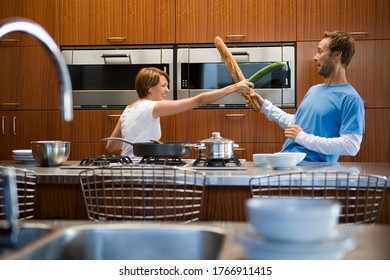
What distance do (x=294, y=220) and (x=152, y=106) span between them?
2.35 m

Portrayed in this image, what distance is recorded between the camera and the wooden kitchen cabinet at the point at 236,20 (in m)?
3.95

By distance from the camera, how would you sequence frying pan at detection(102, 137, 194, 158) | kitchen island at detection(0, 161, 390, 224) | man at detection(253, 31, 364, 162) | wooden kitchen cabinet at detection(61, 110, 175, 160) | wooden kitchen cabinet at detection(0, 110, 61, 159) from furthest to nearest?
wooden kitchen cabinet at detection(0, 110, 61, 159), wooden kitchen cabinet at detection(61, 110, 175, 160), man at detection(253, 31, 364, 162), frying pan at detection(102, 137, 194, 158), kitchen island at detection(0, 161, 390, 224)

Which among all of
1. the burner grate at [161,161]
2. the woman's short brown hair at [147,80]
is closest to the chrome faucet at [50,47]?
the burner grate at [161,161]

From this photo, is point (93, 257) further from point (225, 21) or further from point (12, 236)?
point (225, 21)

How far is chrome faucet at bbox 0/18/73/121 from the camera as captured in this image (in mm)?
732

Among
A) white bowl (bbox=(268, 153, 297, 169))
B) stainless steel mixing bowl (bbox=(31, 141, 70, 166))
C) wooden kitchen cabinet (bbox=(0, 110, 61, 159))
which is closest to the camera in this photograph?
white bowl (bbox=(268, 153, 297, 169))

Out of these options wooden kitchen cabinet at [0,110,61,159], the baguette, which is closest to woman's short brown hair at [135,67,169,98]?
the baguette

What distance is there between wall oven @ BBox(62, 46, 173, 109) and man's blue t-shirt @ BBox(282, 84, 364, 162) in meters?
1.56

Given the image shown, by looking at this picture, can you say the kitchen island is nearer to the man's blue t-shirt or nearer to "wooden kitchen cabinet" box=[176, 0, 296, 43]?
the man's blue t-shirt

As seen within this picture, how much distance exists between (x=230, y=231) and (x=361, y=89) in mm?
3243

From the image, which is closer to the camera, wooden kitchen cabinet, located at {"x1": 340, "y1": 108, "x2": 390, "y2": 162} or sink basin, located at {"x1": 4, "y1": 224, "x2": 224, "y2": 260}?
sink basin, located at {"x1": 4, "y1": 224, "x2": 224, "y2": 260}

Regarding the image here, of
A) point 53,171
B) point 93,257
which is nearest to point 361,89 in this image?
point 53,171

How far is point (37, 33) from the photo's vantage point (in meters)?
0.75

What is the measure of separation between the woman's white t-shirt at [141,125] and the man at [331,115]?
723 millimetres
